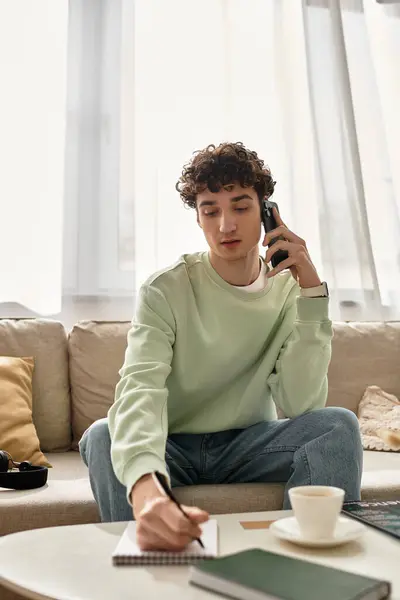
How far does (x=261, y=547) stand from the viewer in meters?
1.02

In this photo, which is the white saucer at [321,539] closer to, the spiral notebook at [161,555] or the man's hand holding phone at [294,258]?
the spiral notebook at [161,555]

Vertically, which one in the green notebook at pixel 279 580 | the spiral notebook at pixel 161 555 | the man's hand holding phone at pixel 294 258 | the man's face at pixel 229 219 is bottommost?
the green notebook at pixel 279 580

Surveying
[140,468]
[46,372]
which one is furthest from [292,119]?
[140,468]

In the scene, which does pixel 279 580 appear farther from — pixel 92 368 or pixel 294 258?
pixel 92 368

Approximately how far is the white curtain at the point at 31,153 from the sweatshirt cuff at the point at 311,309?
1195 millimetres

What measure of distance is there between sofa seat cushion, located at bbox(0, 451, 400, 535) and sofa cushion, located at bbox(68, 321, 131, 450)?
0.51 metres

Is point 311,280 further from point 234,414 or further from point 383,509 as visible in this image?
point 383,509

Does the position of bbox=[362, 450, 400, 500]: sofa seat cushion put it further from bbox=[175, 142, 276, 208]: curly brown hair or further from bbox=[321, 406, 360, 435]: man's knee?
bbox=[175, 142, 276, 208]: curly brown hair

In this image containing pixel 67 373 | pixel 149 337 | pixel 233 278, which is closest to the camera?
pixel 149 337

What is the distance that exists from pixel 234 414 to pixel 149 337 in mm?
299

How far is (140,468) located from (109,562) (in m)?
0.22

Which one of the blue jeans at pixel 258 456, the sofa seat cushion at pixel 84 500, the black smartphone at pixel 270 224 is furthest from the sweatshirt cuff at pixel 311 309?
the sofa seat cushion at pixel 84 500

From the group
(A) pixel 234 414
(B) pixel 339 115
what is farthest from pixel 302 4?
(A) pixel 234 414

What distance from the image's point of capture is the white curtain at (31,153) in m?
2.57
